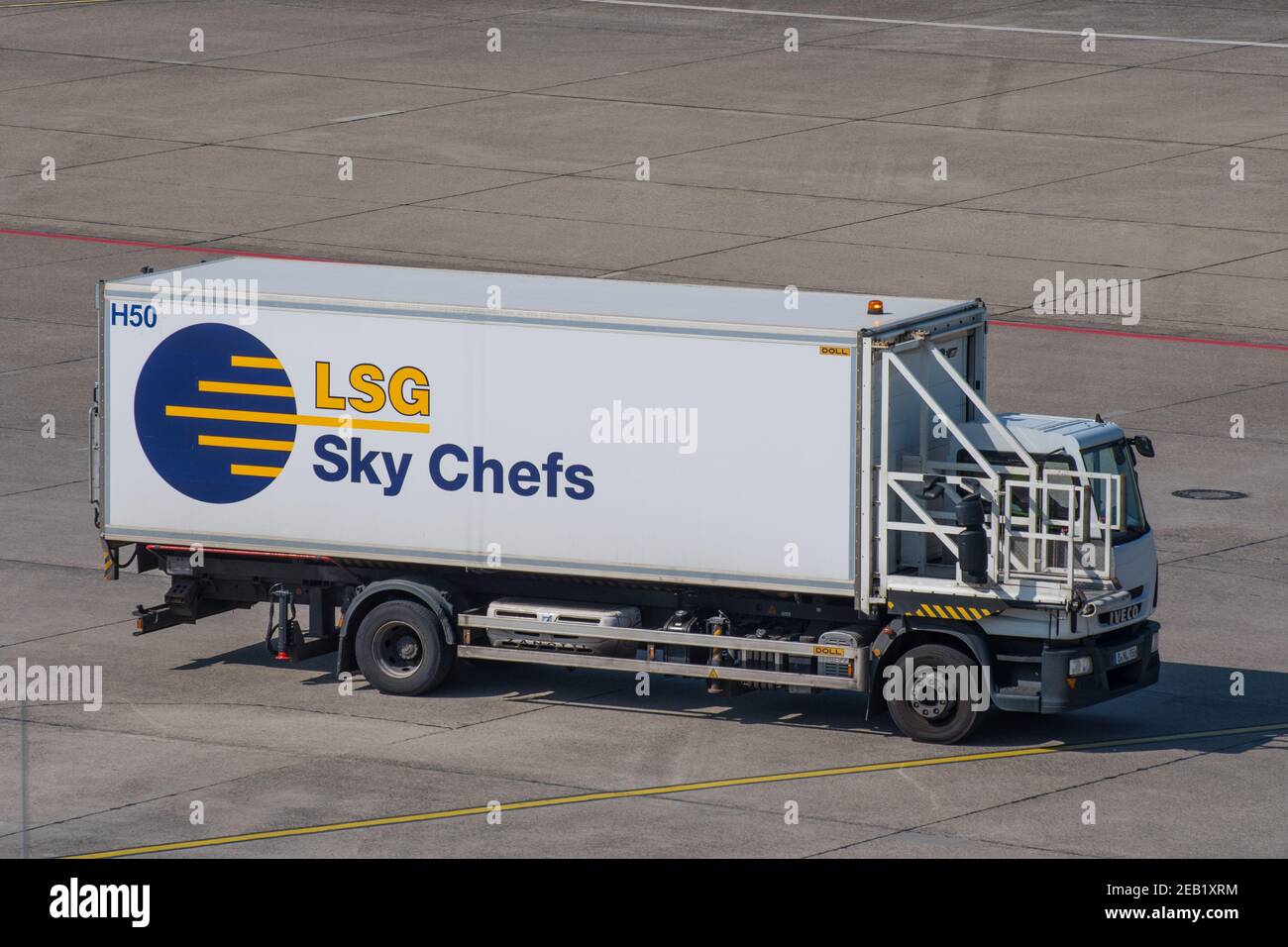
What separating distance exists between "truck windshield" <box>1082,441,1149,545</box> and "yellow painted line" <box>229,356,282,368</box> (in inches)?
283

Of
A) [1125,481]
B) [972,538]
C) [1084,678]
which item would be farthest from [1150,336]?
[972,538]

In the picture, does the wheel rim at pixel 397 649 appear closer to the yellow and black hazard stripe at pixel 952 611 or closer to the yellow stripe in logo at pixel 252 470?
the yellow stripe in logo at pixel 252 470

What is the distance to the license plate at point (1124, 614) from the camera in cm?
1948

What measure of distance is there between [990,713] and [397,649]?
5.37m

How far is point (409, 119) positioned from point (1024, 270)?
1646cm

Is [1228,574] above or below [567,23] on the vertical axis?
below

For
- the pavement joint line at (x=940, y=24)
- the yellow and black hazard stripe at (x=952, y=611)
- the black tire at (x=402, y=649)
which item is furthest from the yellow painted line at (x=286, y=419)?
the pavement joint line at (x=940, y=24)

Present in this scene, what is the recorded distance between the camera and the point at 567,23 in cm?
6106

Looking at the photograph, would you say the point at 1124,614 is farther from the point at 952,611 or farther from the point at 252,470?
the point at 252,470

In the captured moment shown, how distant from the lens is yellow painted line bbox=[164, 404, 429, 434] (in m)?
20.8

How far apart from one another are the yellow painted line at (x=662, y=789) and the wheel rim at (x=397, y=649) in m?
3.38

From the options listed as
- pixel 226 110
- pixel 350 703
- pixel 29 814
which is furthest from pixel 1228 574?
pixel 226 110

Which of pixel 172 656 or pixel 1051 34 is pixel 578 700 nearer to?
pixel 172 656

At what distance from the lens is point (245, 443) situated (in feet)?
69.9
